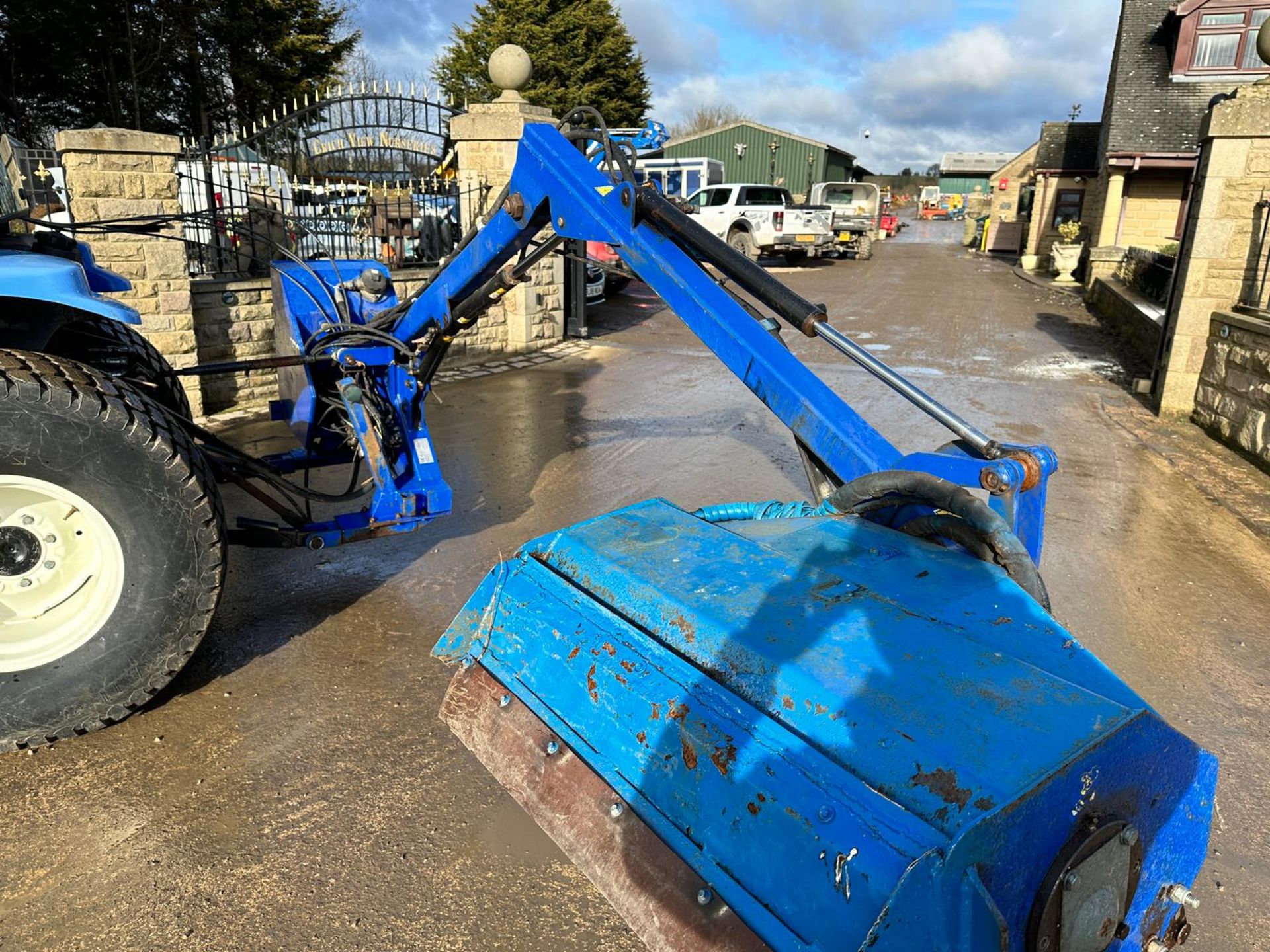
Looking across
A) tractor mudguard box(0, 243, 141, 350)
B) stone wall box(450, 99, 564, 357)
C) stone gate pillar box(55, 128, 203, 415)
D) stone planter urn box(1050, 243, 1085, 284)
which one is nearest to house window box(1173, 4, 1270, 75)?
stone planter urn box(1050, 243, 1085, 284)

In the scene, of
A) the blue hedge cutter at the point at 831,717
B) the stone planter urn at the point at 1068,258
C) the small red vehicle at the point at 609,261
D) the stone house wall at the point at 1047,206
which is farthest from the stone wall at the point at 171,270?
the stone house wall at the point at 1047,206

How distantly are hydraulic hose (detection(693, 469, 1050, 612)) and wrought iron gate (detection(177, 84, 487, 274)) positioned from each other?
6907 mm

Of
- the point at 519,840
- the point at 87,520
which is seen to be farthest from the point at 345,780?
the point at 87,520

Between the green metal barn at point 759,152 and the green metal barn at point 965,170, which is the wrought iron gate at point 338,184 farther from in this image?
the green metal barn at point 965,170

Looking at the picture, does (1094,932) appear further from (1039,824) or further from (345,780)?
(345,780)

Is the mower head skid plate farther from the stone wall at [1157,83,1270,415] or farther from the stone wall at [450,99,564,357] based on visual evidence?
the stone wall at [450,99,564,357]

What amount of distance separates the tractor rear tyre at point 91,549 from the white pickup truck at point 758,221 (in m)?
19.6

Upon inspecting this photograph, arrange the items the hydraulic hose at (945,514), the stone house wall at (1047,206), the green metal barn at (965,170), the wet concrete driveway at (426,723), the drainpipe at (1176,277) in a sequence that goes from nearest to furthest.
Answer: the hydraulic hose at (945,514)
the wet concrete driveway at (426,723)
the drainpipe at (1176,277)
the stone house wall at (1047,206)
the green metal barn at (965,170)

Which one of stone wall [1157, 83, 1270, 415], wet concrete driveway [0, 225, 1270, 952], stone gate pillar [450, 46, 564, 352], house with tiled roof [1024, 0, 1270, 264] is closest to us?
wet concrete driveway [0, 225, 1270, 952]

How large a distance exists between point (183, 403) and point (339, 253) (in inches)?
201

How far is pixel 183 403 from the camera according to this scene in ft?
14.9

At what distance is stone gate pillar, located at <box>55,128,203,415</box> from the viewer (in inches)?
251

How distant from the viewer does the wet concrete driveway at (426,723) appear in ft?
7.49

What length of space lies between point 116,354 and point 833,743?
13.9ft
